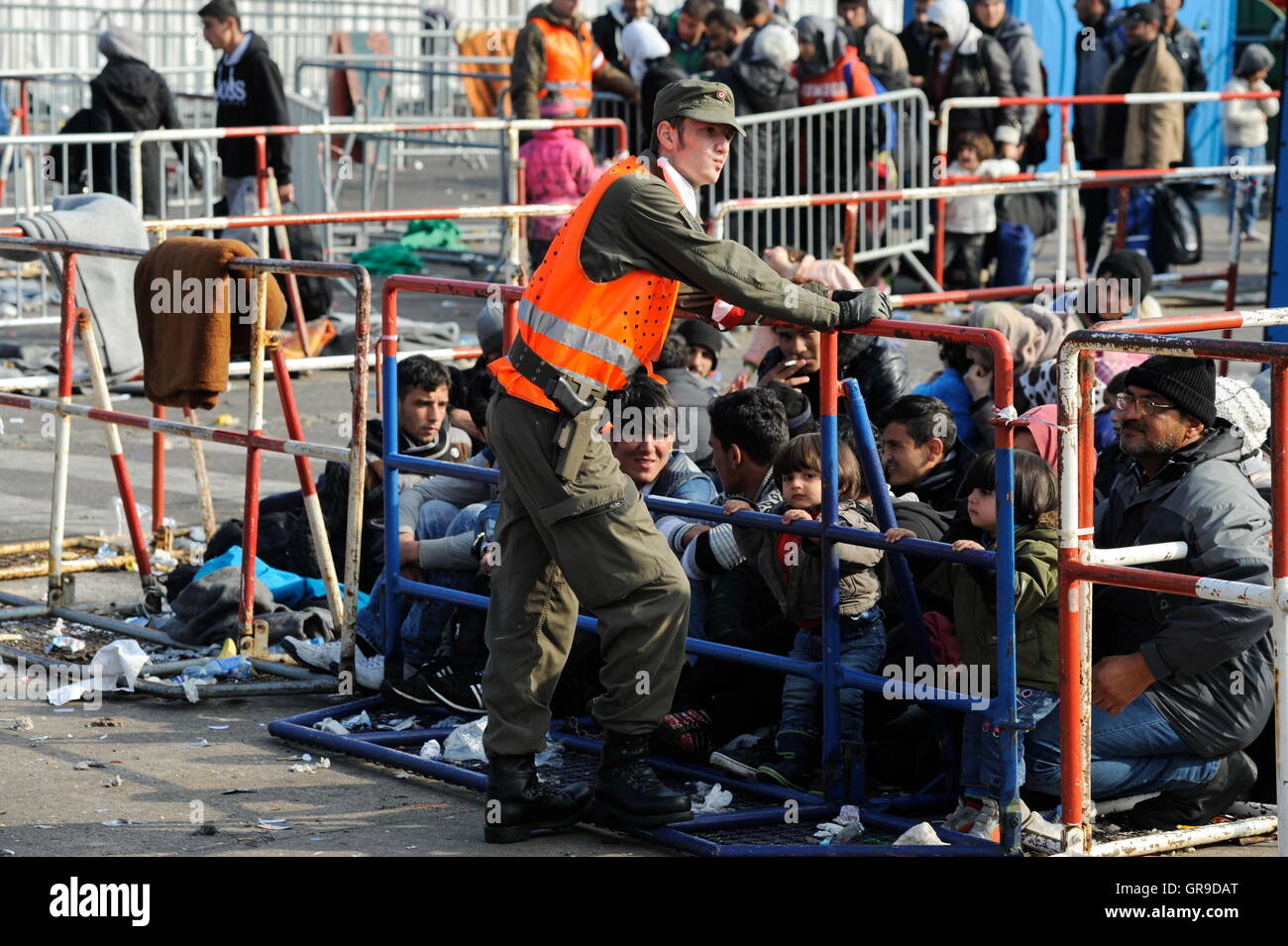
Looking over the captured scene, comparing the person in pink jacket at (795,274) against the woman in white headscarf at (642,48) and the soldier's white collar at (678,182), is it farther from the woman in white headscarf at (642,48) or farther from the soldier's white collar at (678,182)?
the woman in white headscarf at (642,48)

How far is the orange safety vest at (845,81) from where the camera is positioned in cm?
1482

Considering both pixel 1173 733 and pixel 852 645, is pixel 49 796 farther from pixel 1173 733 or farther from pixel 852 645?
pixel 1173 733

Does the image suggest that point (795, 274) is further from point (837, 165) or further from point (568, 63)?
point (568, 63)

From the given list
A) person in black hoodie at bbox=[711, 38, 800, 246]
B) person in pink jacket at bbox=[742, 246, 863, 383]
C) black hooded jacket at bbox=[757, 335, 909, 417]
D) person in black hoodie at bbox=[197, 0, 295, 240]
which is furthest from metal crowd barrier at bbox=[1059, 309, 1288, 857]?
person in black hoodie at bbox=[711, 38, 800, 246]

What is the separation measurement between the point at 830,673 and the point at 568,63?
1002 cm

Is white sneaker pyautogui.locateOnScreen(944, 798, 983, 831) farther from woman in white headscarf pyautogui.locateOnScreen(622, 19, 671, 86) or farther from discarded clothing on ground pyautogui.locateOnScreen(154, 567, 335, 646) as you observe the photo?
woman in white headscarf pyautogui.locateOnScreen(622, 19, 671, 86)

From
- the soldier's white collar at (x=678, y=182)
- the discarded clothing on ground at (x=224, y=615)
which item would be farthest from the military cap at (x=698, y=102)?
the discarded clothing on ground at (x=224, y=615)

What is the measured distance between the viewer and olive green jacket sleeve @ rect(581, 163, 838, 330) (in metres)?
4.98

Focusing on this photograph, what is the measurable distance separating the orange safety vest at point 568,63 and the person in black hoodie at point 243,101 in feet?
6.82

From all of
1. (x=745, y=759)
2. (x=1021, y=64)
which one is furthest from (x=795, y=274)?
(x=1021, y=64)

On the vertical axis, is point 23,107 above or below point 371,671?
above

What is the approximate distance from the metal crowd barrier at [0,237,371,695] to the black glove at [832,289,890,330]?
6.25 feet

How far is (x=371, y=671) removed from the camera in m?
6.66
